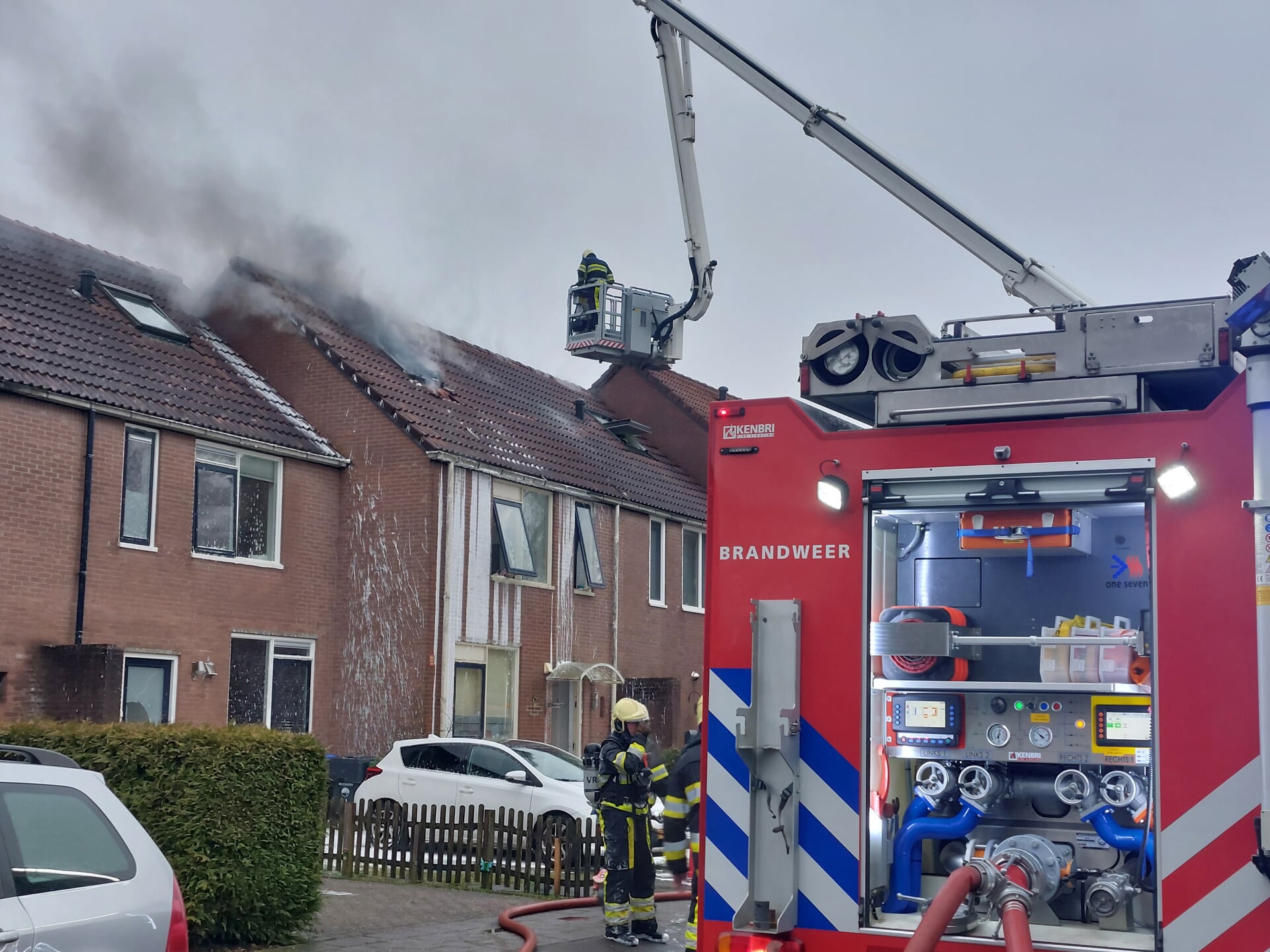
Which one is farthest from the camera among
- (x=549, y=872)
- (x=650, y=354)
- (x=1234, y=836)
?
Result: (x=650, y=354)

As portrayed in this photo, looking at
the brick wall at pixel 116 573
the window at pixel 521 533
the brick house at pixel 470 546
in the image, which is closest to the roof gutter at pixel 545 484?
the brick house at pixel 470 546

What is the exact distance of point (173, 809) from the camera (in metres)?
9.16

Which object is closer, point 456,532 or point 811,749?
point 811,749

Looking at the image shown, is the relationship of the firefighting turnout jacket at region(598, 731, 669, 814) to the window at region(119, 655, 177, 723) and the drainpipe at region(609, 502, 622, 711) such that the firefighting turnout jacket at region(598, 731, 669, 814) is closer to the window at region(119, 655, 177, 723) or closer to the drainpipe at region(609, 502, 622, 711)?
the window at region(119, 655, 177, 723)

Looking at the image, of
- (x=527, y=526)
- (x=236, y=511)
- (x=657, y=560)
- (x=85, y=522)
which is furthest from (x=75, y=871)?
(x=657, y=560)

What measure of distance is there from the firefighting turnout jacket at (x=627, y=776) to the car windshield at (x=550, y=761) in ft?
17.2

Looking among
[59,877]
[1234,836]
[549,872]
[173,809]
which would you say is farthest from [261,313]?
[1234,836]

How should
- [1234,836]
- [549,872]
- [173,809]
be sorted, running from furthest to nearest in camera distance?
[549,872], [173,809], [1234,836]

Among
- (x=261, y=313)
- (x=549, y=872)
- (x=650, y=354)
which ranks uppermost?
(x=261, y=313)

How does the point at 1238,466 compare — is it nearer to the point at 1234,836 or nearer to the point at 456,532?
the point at 1234,836

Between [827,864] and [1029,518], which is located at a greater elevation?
[1029,518]

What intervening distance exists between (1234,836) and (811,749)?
4.67 feet

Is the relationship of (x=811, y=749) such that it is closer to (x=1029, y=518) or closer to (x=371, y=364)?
(x=1029, y=518)

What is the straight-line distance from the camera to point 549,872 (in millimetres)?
13703
